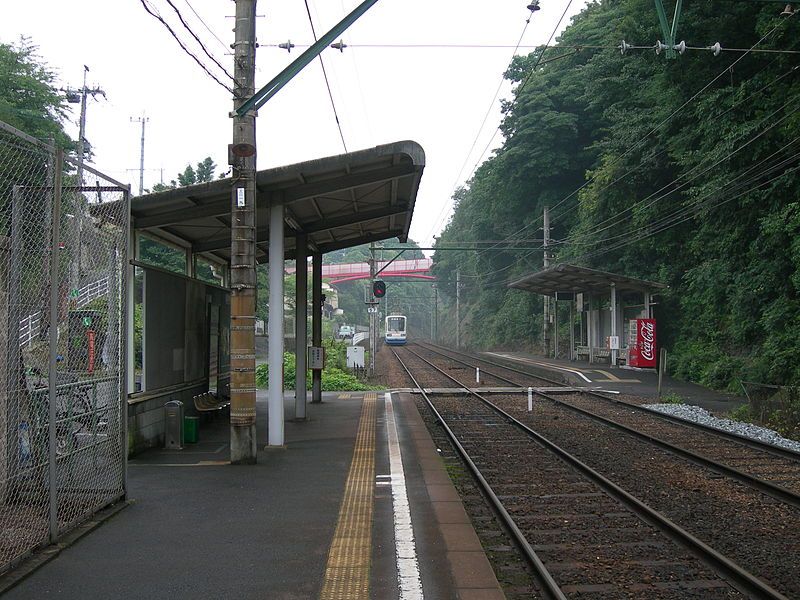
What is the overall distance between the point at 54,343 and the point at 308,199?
5.86 m

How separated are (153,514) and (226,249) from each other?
759 centimetres

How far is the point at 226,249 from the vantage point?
42.5ft

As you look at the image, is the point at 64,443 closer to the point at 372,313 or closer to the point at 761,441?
the point at 761,441

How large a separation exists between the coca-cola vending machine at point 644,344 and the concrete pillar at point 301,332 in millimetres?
14262

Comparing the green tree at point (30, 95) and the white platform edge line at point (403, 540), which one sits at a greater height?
the green tree at point (30, 95)

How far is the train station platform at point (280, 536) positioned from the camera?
14.0 ft

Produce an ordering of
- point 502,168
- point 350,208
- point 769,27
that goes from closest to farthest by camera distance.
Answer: point 350,208, point 769,27, point 502,168

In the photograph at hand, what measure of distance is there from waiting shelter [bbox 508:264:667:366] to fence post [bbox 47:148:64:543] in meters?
21.0

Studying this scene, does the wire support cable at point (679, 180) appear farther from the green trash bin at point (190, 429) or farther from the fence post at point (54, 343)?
the fence post at point (54, 343)

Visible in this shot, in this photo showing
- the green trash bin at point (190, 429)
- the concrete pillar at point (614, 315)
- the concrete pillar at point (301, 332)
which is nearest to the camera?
the green trash bin at point (190, 429)

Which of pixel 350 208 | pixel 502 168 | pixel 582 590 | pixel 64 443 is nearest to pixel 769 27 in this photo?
pixel 350 208

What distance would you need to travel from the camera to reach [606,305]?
30.9 m

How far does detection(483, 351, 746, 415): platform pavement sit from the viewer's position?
16609 mm

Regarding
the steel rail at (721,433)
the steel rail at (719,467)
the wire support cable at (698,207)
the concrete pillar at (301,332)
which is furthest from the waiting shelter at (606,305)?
the concrete pillar at (301,332)
